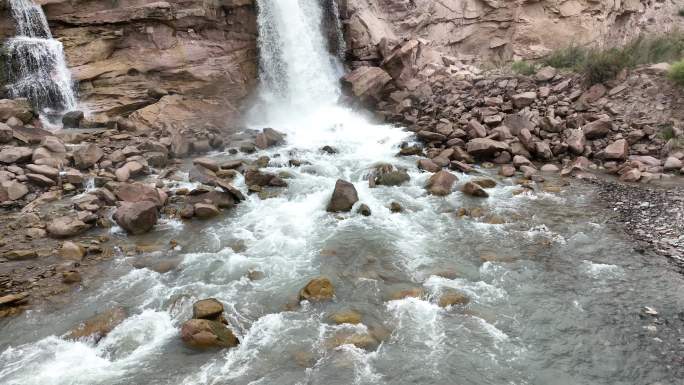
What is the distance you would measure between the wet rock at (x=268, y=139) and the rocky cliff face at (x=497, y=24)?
6552mm

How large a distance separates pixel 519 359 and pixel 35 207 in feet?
32.1

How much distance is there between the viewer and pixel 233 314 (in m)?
7.24

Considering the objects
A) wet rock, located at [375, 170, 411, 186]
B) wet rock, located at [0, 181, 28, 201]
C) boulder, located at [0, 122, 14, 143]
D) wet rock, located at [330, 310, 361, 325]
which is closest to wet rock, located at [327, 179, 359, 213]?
wet rock, located at [375, 170, 411, 186]

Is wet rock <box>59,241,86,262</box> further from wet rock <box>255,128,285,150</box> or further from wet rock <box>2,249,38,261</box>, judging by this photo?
wet rock <box>255,128,285,150</box>

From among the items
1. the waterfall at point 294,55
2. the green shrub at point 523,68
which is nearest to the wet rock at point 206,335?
the waterfall at point 294,55

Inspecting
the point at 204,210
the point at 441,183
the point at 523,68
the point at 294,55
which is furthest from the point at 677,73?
the point at 204,210

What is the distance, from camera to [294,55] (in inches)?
766

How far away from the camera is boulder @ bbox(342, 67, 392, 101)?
19.1 metres

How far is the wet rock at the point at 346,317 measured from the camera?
6.98 metres

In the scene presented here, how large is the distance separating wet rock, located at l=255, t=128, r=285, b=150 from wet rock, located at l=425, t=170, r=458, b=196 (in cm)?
573

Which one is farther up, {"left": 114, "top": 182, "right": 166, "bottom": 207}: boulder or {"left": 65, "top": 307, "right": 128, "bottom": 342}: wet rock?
{"left": 114, "top": 182, "right": 166, "bottom": 207}: boulder

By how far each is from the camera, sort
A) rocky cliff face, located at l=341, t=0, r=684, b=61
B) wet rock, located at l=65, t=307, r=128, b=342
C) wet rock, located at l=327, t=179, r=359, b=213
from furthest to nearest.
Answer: rocky cliff face, located at l=341, t=0, r=684, b=61 < wet rock, located at l=327, t=179, r=359, b=213 < wet rock, located at l=65, t=307, r=128, b=342

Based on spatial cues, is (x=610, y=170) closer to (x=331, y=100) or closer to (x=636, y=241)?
(x=636, y=241)

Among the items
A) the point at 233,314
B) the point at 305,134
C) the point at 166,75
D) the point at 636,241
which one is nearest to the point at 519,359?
the point at 233,314
